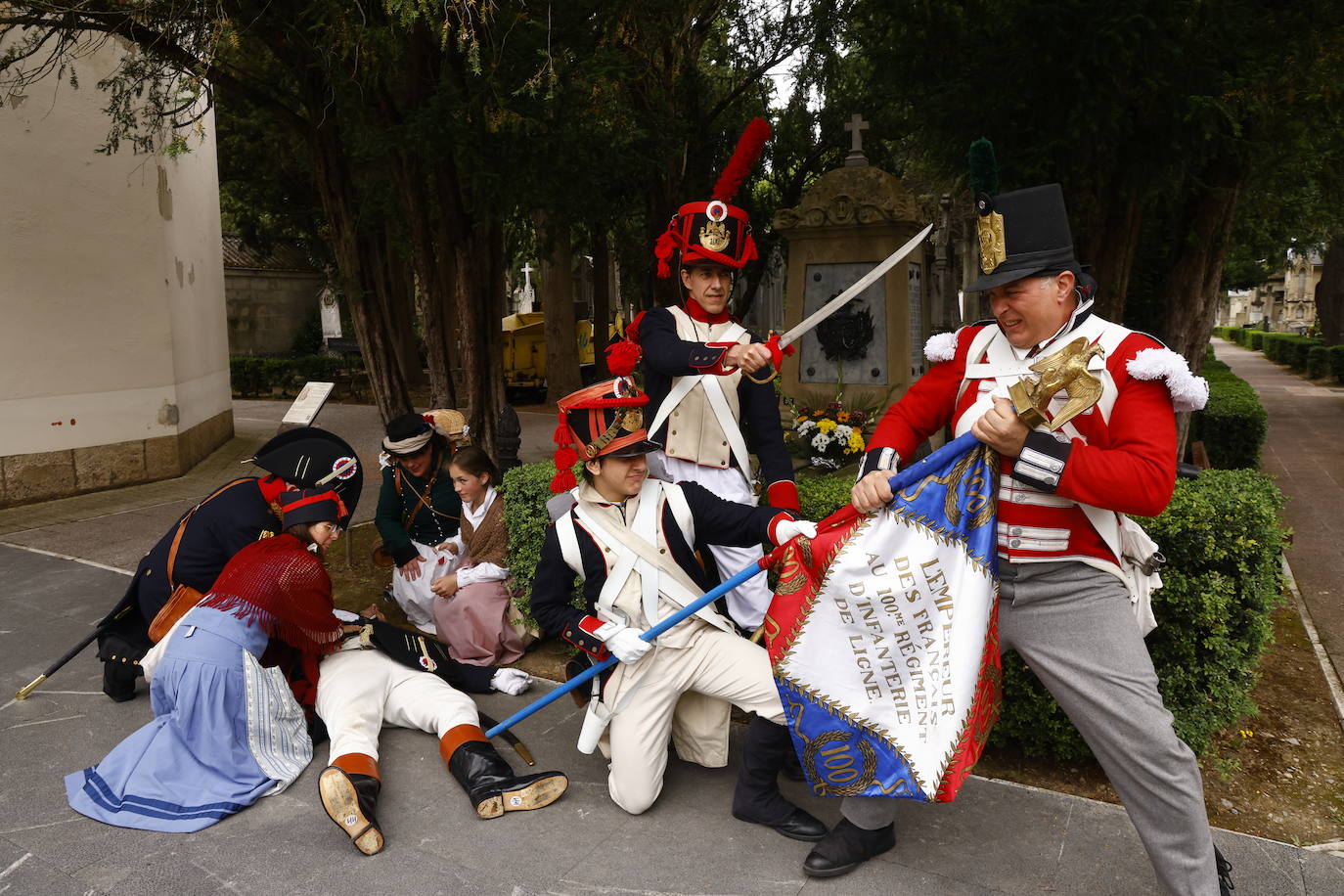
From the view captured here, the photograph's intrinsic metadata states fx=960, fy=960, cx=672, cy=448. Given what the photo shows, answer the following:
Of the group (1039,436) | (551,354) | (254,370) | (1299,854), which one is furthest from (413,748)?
(254,370)

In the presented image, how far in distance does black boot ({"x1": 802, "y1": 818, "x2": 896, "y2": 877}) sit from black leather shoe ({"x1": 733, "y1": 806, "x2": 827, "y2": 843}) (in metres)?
0.14

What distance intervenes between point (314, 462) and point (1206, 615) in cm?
349

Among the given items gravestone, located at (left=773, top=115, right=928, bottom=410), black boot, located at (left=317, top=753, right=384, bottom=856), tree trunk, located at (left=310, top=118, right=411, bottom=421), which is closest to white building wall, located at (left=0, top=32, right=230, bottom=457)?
tree trunk, located at (left=310, top=118, right=411, bottom=421)

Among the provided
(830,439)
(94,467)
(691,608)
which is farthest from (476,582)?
(94,467)

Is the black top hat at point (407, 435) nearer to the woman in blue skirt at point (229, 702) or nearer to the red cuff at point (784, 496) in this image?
the woman in blue skirt at point (229, 702)

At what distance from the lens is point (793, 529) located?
3184mm

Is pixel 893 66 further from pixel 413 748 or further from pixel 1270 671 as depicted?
pixel 413 748

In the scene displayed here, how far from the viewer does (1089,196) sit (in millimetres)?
5996

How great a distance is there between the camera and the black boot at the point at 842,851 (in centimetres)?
299

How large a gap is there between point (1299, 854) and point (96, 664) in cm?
530

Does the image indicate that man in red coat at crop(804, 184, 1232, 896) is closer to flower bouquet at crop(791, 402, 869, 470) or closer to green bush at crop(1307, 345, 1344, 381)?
flower bouquet at crop(791, 402, 869, 470)

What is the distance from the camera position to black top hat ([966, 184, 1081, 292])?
2.58 metres

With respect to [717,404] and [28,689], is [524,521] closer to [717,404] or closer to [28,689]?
[717,404]

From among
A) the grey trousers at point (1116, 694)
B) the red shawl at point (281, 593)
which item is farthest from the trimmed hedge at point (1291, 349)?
the red shawl at point (281, 593)
